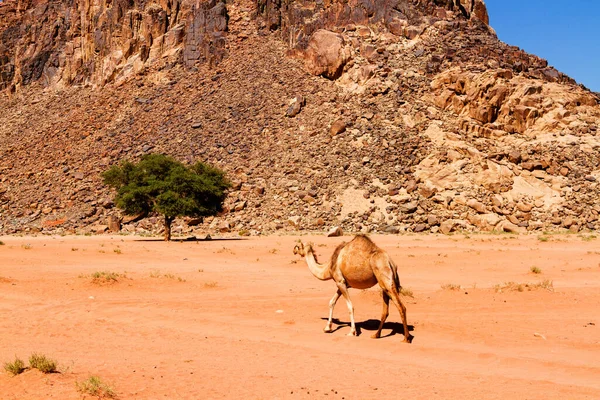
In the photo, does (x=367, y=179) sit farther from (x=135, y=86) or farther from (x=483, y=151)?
(x=135, y=86)

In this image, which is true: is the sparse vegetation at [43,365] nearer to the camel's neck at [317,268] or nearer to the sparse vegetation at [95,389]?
the sparse vegetation at [95,389]

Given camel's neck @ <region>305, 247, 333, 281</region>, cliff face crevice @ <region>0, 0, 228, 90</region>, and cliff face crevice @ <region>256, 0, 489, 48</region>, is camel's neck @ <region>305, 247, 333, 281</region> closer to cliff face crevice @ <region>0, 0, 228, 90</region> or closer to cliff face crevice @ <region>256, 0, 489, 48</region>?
cliff face crevice @ <region>256, 0, 489, 48</region>

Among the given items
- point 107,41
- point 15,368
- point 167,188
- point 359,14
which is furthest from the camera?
point 107,41

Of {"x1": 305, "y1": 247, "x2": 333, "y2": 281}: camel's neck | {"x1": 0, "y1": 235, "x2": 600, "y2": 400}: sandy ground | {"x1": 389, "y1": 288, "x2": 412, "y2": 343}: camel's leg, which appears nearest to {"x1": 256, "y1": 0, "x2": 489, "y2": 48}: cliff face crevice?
{"x1": 0, "y1": 235, "x2": 600, "y2": 400}: sandy ground

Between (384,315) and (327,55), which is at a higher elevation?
(327,55)

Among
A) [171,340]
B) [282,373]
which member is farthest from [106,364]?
[282,373]

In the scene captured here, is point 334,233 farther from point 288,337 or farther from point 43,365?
point 43,365

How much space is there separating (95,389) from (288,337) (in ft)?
15.3

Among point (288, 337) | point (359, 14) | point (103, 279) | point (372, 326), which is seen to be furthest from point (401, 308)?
point (359, 14)

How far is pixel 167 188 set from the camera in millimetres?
40469

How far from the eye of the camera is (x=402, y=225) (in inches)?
1708

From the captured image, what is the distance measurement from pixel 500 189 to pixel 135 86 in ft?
167

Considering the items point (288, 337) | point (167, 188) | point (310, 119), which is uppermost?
point (310, 119)

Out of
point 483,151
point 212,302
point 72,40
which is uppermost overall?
point 72,40
